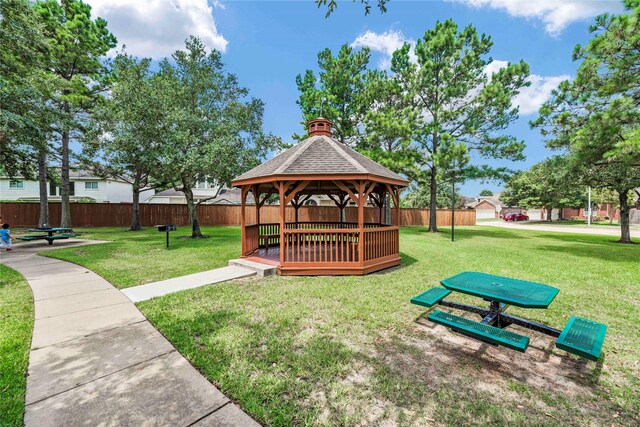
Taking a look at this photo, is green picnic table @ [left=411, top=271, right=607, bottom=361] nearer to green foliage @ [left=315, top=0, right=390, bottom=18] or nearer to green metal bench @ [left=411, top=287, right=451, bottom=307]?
green metal bench @ [left=411, top=287, right=451, bottom=307]

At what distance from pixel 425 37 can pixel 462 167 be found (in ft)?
29.2

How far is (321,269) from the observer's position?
23.6 ft

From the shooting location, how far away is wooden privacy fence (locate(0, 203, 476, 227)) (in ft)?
67.9

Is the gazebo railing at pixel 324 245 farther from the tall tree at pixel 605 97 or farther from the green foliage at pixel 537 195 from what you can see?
the green foliage at pixel 537 195

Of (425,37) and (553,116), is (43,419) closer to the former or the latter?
(553,116)

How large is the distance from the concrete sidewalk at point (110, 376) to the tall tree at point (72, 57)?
16.1 meters

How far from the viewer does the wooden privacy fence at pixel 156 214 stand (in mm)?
20688

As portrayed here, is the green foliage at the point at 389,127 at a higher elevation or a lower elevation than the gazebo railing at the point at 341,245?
higher

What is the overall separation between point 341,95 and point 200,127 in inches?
436

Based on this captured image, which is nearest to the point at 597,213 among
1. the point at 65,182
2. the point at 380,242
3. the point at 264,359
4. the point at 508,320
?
the point at 380,242

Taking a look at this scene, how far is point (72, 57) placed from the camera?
16422mm

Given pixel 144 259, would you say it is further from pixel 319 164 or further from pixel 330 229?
pixel 319 164

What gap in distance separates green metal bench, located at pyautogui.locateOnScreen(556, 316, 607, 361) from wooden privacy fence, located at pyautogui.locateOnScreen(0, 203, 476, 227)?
1584cm

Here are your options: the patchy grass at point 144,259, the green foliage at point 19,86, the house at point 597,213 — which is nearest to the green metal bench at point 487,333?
the patchy grass at point 144,259
